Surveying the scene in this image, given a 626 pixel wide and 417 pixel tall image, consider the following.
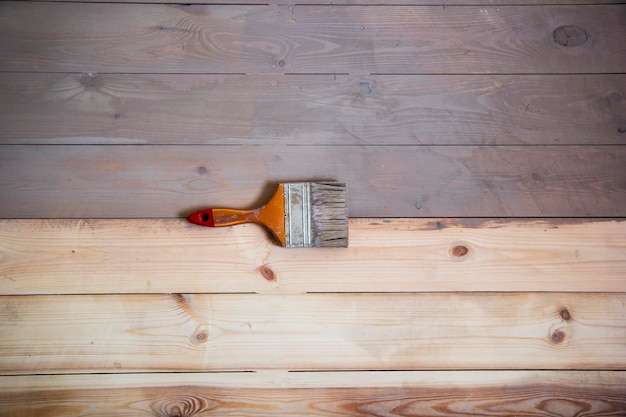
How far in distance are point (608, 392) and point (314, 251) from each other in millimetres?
724

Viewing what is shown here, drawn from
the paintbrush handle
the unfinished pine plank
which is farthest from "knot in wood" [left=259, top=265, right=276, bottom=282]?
the unfinished pine plank

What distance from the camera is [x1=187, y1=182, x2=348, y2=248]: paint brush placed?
3.28ft

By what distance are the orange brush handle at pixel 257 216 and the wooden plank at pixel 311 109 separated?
151 millimetres

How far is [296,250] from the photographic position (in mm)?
1046

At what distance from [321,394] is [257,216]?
1.37 feet

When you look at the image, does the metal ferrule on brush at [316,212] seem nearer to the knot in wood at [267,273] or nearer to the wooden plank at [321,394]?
the knot in wood at [267,273]

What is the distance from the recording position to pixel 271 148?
1059 mm

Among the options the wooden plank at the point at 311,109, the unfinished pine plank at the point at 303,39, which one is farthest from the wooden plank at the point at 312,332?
the unfinished pine plank at the point at 303,39

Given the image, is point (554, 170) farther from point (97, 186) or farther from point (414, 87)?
point (97, 186)

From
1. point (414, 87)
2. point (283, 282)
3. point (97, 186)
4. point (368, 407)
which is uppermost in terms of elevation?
point (414, 87)

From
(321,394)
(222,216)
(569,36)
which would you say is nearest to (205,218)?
(222,216)

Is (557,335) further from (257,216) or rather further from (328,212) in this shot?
(257,216)

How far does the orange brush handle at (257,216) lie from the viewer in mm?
1003

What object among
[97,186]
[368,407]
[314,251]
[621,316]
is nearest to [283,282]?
[314,251]
